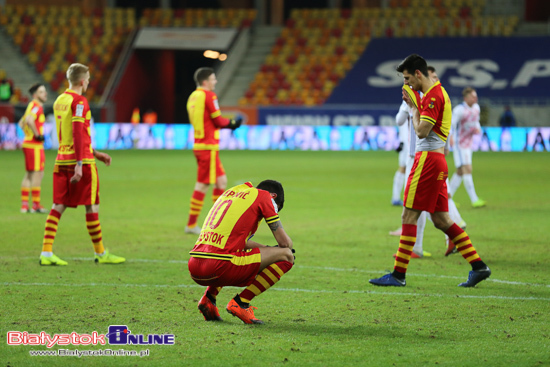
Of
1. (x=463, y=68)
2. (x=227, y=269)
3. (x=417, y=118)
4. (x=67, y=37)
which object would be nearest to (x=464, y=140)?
(x=417, y=118)

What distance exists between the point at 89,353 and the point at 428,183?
11.7ft

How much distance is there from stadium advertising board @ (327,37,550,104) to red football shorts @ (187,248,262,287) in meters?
30.5

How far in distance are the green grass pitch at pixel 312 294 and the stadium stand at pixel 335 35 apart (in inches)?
925

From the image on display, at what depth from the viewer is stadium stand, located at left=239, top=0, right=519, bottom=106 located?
37625 mm

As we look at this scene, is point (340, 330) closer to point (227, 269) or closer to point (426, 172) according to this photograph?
point (227, 269)

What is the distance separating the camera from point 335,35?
4034 cm

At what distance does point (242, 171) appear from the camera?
66.7 feet

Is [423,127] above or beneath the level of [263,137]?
above

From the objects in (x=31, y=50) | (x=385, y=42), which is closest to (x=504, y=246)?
(x=385, y=42)

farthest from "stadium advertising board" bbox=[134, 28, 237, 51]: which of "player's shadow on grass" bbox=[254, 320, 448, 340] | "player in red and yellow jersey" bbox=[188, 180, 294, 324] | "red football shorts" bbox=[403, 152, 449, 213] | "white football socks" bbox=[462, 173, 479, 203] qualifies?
"player's shadow on grass" bbox=[254, 320, 448, 340]

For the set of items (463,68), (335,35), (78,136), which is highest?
(335,35)

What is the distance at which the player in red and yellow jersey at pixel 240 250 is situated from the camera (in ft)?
18.2

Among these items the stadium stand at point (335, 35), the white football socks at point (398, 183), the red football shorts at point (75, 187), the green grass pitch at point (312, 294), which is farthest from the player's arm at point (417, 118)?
the stadium stand at point (335, 35)

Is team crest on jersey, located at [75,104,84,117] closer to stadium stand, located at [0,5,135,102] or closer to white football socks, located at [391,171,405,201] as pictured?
white football socks, located at [391,171,405,201]
